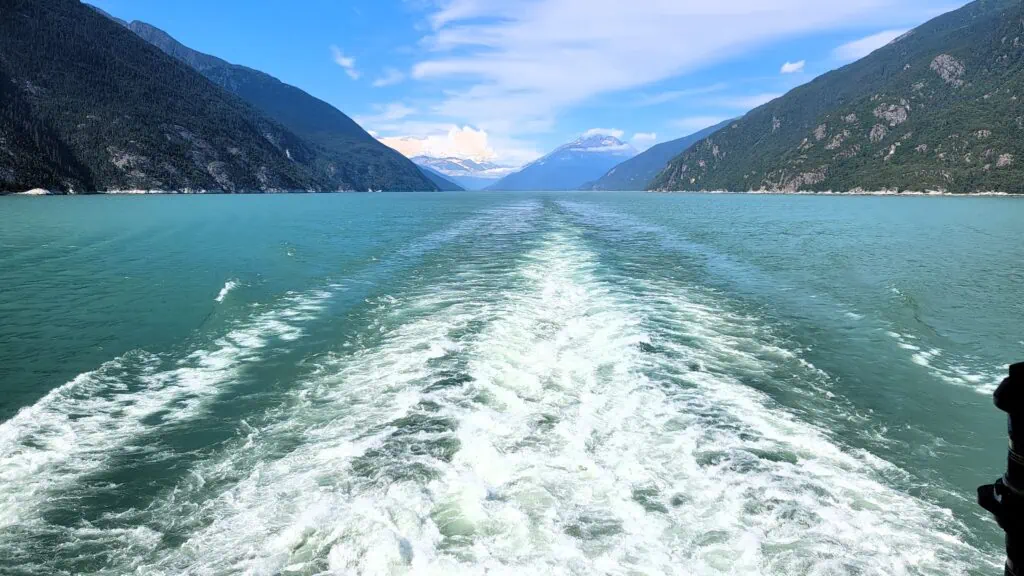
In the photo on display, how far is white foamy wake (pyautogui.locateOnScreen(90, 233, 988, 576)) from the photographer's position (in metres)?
5.85

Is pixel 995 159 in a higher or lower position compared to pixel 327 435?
higher

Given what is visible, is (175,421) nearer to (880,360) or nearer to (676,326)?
(676,326)

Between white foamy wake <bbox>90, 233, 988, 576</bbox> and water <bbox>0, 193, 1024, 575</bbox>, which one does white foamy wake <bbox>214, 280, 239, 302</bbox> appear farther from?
white foamy wake <bbox>90, 233, 988, 576</bbox>

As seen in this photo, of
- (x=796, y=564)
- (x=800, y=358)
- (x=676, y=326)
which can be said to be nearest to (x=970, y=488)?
(x=796, y=564)

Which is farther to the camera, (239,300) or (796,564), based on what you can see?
(239,300)

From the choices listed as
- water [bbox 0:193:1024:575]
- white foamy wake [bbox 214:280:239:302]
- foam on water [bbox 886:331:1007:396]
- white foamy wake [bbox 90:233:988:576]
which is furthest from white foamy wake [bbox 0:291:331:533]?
foam on water [bbox 886:331:1007:396]

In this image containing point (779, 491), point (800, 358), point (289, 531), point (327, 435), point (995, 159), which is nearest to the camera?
point (289, 531)

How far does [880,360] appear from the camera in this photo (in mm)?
13148

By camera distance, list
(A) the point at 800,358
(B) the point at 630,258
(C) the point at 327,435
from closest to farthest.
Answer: (C) the point at 327,435, (A) the point at 800,358, (B) the point at 630,258

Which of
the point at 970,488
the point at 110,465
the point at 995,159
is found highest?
the point at 995,159

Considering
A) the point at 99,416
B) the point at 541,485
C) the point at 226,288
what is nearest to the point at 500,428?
the point at 541,485

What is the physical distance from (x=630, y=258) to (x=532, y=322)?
15804 millimetres

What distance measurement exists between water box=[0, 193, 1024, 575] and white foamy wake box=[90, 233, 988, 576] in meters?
0.04

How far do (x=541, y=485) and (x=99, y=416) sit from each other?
27.3 feet
